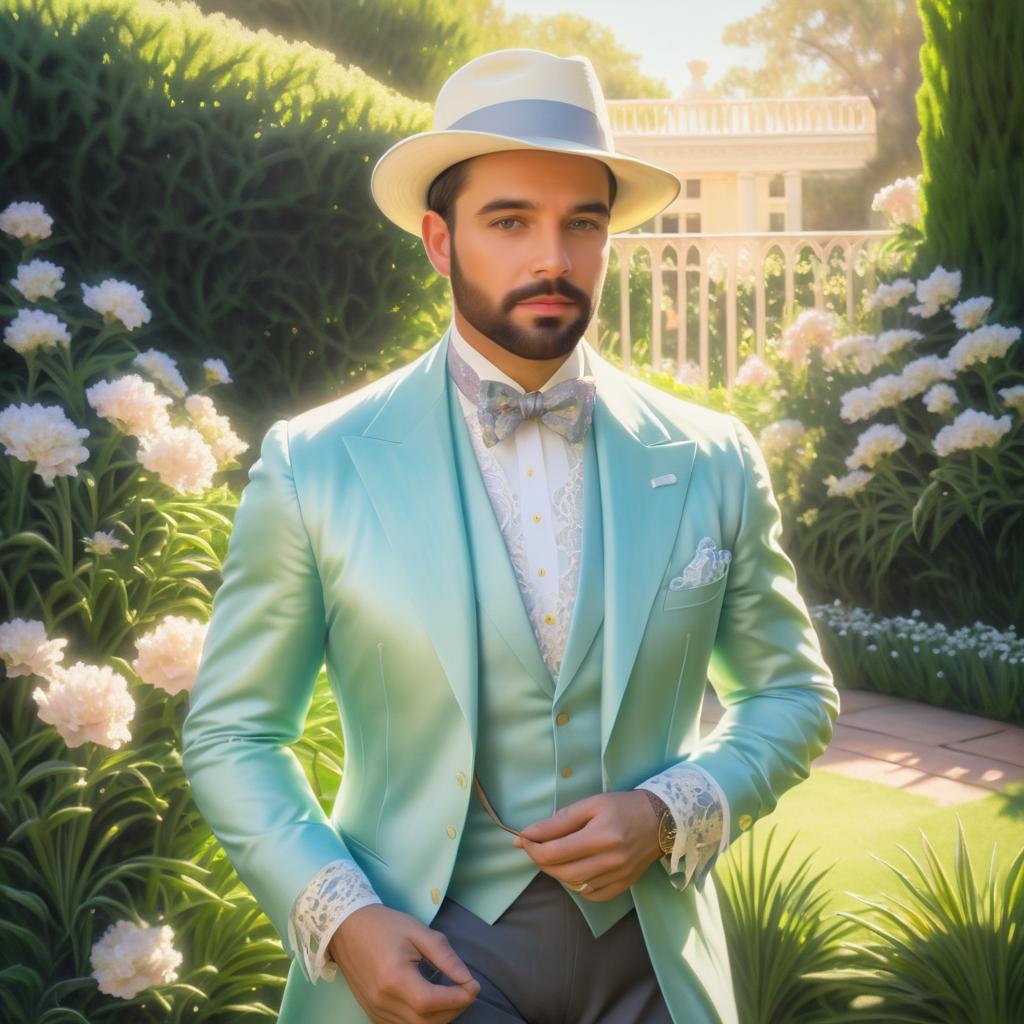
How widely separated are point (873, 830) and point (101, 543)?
2199 mm

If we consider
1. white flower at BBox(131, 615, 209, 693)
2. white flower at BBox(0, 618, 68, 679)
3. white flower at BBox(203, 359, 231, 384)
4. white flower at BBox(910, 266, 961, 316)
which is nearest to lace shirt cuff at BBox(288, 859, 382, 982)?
white flower at BBox(131, 615, 209, 693)

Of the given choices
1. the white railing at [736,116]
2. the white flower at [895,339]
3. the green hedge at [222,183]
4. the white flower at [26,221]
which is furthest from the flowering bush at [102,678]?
the white railing at [736,116]

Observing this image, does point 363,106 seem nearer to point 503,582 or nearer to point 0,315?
point 0,315

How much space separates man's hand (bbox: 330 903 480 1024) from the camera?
148cm

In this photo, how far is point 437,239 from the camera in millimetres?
1930

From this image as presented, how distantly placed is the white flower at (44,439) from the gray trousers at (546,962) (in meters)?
1.79

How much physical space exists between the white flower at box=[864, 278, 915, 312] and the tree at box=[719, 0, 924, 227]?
948 inches

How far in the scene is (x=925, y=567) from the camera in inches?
238

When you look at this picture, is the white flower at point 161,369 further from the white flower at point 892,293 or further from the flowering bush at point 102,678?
the white flower at point 892,293

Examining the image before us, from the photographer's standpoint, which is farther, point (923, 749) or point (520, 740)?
point (923, 749)

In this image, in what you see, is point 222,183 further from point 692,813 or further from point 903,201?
point 903,201

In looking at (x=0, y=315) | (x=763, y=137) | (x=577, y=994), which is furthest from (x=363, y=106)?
(x=763, y=137)

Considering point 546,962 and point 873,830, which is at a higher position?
point 546,962

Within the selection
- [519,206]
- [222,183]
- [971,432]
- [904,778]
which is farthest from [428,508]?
[971,432]
